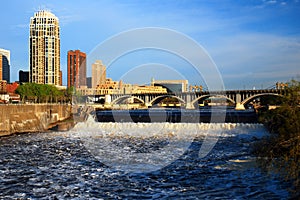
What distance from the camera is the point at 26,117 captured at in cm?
4019

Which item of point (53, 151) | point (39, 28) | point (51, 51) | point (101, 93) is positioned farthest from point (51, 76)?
point (53, 151)

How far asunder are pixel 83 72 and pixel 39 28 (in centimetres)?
2470

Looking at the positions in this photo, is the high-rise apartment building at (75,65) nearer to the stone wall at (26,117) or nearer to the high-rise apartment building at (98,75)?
the high-rise apartment building at (98,75)

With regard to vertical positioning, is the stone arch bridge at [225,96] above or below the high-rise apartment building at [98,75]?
below

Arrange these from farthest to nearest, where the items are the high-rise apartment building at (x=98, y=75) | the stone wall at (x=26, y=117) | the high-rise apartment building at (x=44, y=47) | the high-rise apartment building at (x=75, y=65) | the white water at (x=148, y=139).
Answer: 1. the high-rise apartment building at (x=75, y=65)
2. the high-rise apartment building at (x=44, y=47)
3. the high-rise apartment building at (x=98, y=75)
4. the stone wall at (x=26, y=117)
5. the white water at (x=148, y=139)

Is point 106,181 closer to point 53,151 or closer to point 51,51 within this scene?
point 53,151

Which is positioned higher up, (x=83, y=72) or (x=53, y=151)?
(x=83, y=72)

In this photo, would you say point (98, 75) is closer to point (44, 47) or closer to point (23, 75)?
point (44, 47)

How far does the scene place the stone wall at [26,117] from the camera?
35188mm

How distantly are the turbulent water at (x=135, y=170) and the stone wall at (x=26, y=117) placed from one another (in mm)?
5047

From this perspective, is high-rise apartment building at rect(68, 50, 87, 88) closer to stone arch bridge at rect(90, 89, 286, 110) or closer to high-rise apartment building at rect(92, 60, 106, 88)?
high-rise apartment building at rect(92, 60, 106, 88)

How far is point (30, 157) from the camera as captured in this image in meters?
21.9

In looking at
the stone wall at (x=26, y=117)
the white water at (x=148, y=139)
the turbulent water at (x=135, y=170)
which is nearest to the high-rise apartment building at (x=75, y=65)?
the stone wall at (x=26, y=117)

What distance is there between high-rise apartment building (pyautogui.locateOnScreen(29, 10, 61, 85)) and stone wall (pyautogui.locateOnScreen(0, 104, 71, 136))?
8826 cm
